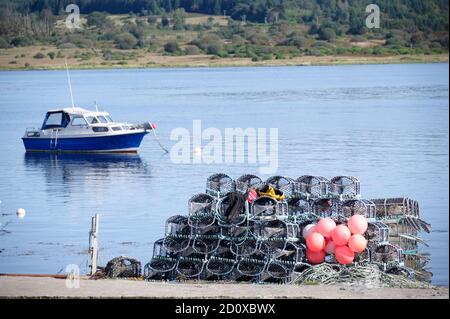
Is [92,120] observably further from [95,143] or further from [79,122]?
[79,122]

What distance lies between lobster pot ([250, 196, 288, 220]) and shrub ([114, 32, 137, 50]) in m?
77.0

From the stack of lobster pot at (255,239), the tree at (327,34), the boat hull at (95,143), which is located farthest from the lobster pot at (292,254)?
the tree at (327,34)

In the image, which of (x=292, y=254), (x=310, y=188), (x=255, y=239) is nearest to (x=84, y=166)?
(x=310, y=188)

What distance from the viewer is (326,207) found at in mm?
17953

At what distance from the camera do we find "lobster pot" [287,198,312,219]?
58.4ft

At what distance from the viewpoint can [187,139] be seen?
Result: 41500 mm

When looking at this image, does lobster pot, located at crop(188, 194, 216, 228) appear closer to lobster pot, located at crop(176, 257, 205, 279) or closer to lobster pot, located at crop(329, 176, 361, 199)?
lobster pot, located at crop(176, 257, 205, 279)

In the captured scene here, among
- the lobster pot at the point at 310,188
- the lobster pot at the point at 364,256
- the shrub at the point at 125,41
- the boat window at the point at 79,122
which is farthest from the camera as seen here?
the shrub at the point at 125,41

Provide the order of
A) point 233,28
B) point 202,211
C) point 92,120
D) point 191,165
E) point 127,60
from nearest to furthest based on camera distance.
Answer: point 202,211 < point 191,165 < point 92,120 < point 127,60 < point 233,28

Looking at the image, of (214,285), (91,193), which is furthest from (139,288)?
(91,193)

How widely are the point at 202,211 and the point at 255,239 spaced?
4.01 ft

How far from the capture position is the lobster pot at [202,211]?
56.2 ft

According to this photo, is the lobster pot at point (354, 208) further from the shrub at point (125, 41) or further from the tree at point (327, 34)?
the shrub at point (125, 41)

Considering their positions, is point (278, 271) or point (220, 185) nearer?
point (278, 271)
